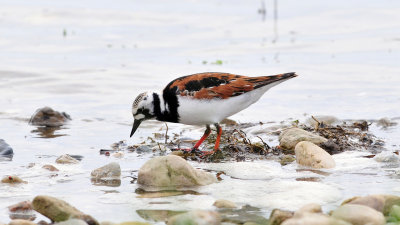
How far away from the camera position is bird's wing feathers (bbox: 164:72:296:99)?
6.62 m

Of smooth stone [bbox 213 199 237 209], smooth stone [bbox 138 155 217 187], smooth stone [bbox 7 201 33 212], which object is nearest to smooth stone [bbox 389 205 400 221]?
smooth stone [bbox 213 199 237 209]

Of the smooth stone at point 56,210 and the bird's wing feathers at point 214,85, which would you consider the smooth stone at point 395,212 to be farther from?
the bird's wing feathers at point 214,85

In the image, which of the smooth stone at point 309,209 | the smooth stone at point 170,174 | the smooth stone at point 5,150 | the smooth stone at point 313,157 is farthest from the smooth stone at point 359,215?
the smooth stone at point 5,150

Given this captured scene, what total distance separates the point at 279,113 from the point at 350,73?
2.51 m

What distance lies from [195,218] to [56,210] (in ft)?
2.90

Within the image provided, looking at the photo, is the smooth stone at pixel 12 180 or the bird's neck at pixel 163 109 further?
the bird's neck at pixel 163 109

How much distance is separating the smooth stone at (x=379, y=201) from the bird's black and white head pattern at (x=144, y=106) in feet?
8.57

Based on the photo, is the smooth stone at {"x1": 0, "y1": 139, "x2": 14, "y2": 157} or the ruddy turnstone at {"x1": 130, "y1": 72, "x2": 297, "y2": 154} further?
the smooth stone at {"x1": 0, "y1": 139, "x2": 14, "y2": 157}

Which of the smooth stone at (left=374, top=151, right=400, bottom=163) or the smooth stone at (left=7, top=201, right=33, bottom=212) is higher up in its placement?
the smooth stone at (left=374, top=151, right=400, bottom=163)

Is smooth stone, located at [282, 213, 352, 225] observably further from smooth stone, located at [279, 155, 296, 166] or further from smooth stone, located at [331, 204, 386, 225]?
smooth stone, located at [279, 155, 296, 166]

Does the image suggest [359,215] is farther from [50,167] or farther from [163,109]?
[50,167]

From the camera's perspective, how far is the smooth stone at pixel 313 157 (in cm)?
611

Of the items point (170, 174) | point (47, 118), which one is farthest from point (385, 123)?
point (47, 118)

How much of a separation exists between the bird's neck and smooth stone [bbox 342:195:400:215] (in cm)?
239
